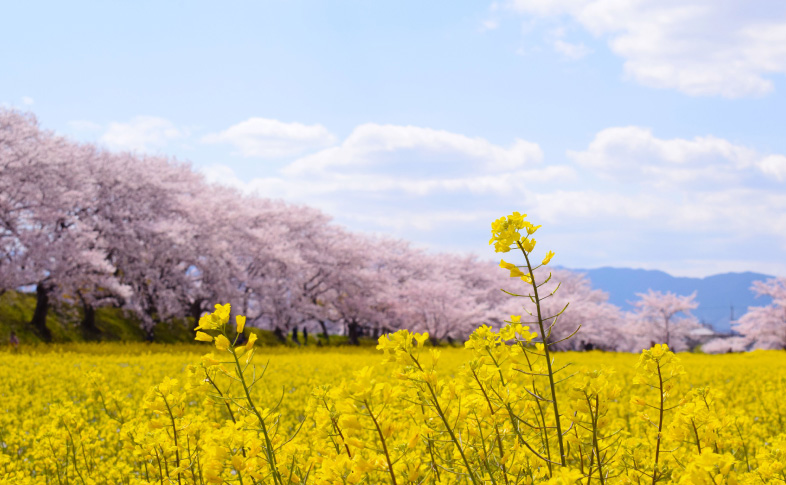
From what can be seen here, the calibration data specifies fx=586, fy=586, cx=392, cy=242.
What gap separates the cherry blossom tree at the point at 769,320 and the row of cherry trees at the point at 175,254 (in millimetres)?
1523

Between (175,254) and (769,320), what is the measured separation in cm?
4535

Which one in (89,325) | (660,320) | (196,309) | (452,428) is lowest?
(660,320)

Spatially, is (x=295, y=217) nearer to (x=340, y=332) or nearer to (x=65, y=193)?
(x=65, y=193)

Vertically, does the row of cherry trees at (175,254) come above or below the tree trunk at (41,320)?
above

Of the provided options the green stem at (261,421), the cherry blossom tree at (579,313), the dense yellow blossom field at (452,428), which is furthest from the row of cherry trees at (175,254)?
the green stem at (261,421)

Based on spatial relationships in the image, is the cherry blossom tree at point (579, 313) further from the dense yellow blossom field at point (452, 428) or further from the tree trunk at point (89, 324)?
the dense yellow blossom field at point (452, 428)

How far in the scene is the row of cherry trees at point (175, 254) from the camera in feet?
68.6

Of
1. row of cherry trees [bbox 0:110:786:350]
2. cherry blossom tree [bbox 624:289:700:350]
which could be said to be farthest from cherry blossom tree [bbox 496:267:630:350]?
cherry blossom tree [bbox 624:289:700:350]

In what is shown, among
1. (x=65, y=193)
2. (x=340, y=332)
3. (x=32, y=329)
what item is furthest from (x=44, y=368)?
(x=340, y=332)

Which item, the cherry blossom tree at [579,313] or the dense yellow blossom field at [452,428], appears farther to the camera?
the cherry blossom tree at [579,313]

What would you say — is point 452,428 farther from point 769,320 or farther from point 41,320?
point 769,320

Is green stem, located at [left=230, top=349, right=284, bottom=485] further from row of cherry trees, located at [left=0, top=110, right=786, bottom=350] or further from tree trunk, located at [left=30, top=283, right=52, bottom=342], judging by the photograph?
tree trunk, located at [left=30, top=283, right=52, bottom=342]

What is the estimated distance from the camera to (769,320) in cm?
4681

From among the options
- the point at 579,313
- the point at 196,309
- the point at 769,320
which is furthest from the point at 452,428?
the point at 769,320
